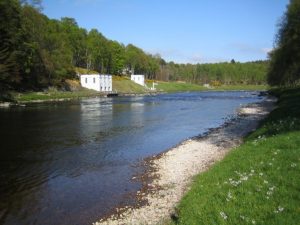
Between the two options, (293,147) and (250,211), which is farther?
(293,147)

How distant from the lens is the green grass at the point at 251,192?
1095 cm

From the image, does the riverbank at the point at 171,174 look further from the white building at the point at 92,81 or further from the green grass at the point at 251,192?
the white building at the point at 92,81

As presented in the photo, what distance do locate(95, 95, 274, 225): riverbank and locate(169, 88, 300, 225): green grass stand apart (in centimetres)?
151

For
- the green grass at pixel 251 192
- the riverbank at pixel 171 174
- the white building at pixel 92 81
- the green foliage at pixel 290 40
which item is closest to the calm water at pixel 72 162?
the riverbank at pixel 171 174

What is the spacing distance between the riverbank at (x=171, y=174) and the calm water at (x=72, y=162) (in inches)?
45.6

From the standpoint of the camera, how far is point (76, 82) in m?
133

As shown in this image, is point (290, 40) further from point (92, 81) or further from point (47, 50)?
point (92, 81)

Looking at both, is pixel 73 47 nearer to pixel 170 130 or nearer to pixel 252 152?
pixel 170 130

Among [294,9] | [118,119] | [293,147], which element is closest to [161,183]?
[293,147]

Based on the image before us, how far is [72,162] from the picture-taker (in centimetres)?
2686

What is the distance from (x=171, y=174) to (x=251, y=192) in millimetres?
9546

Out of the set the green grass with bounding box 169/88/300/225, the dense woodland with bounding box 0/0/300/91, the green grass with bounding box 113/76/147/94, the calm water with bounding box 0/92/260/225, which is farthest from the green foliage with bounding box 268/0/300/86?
the green grass with bounding box 113/76/147/94

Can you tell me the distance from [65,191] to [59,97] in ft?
261

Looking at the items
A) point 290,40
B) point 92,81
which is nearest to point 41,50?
point 92,81
